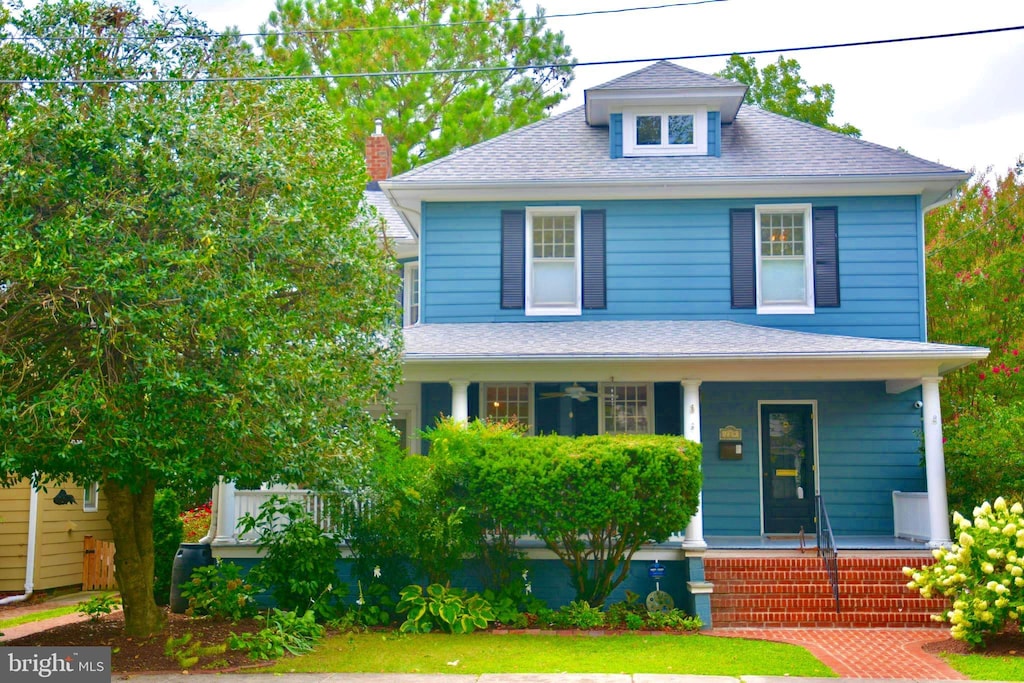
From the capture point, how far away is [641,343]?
1432 centimetres

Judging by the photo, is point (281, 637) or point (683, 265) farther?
point (683, 265)

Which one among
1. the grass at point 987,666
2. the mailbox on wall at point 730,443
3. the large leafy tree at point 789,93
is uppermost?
the large leafy tree at point 789,93

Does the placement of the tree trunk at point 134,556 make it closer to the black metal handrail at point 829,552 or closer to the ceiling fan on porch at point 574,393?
the ceiling fan on porch at point 574,393

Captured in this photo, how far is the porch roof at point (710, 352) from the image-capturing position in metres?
13.4

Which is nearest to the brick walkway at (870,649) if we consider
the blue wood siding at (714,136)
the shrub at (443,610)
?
the shrub at (443,610)

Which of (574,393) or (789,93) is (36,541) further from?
(789,93)

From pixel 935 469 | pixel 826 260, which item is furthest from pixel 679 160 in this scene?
pixel 935 469

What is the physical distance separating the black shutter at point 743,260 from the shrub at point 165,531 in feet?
30.0

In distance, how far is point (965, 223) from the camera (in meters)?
21.9

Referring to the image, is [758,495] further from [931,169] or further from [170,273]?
[170,273]

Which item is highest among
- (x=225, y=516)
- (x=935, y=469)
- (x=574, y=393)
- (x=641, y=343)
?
(x=641, y=343)

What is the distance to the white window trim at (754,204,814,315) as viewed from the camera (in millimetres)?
15820

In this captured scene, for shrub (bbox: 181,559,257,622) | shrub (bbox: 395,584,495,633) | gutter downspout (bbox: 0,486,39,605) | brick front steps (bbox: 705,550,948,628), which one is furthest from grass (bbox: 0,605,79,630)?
brick front steps (bbox: 705,550,948,628)

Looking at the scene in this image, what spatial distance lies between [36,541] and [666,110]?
12.3 metres
